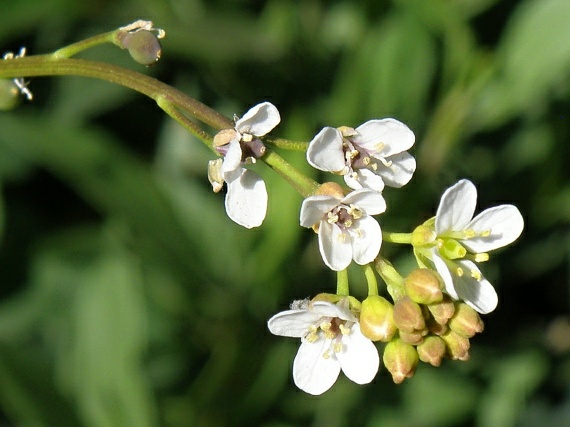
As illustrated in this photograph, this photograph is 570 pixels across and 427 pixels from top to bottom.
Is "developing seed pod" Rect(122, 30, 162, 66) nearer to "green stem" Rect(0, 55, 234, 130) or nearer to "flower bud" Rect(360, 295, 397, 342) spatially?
"green stem" Rect(0, 55, 234, 130)

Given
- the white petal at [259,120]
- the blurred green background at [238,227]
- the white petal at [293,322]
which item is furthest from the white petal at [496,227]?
the blurred green background at [238,227]

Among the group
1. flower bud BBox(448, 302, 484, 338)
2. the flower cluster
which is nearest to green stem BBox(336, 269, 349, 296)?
the flower cluster

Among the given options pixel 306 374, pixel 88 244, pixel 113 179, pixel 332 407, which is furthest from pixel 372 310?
pixel 88 244

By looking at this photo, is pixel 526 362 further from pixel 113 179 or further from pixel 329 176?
pixel 113 179

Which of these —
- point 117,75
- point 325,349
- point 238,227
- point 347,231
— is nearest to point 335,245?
point 347,231

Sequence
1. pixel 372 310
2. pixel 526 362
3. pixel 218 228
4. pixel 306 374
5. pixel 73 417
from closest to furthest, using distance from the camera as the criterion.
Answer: pixel 372 310
pixel 306 374
pixel 73 417
pixel 218 228
pixel 526 362

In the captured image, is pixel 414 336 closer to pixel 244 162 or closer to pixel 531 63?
pixel 244 162

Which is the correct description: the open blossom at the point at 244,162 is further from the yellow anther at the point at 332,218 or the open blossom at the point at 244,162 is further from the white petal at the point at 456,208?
the white petal at the point at 456,208
